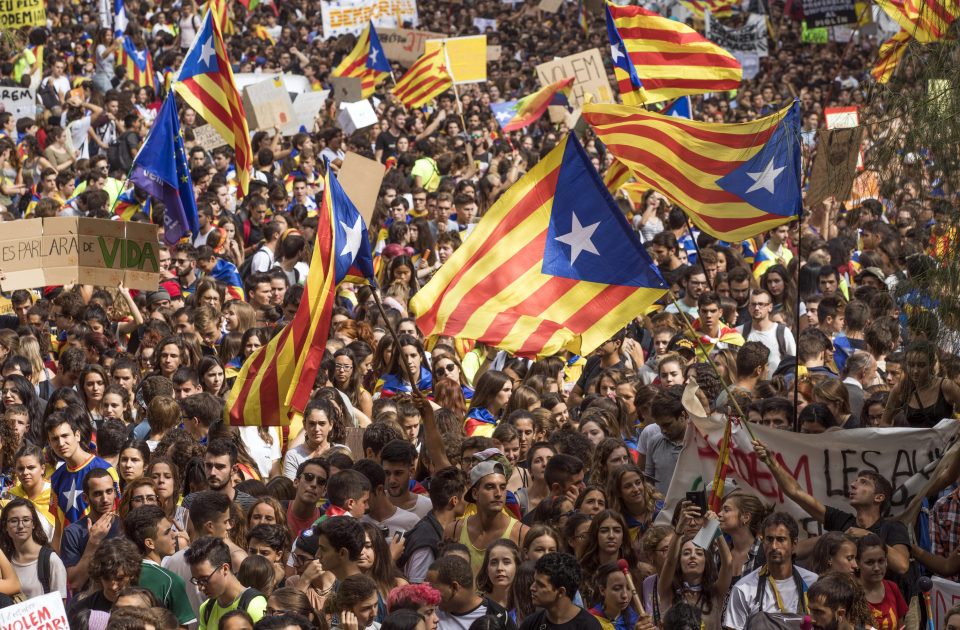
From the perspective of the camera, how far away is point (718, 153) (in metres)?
9.73

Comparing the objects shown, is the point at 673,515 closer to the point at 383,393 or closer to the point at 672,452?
the point at 672,452

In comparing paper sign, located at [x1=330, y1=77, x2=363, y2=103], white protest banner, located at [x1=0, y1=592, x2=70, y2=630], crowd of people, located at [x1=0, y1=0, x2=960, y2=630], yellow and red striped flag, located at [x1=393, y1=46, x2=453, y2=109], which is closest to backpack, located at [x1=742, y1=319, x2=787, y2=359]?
crowd of people, located at [x1=0, y1=0, x2=960, y2=630]

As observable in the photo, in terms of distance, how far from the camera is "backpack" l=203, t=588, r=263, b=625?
7.14 m

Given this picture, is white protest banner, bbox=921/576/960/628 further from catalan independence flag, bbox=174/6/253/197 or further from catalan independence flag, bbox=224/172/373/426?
catalan independence flag, bbox=174/6/253/197

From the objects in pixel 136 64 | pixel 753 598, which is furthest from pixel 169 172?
pixel 136 64

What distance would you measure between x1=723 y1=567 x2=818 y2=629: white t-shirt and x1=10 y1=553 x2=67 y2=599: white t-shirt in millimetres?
3318

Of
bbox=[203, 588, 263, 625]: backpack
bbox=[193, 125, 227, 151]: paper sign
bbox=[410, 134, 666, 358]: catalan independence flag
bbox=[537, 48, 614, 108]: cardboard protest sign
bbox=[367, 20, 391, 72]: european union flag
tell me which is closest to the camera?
bbox=[203, 588, 263, 625]: backpack

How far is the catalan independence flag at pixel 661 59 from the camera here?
1371 centimetres

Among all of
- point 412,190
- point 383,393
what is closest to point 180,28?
point 412,190

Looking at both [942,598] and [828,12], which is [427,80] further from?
[942,598]

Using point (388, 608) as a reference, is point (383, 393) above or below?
below

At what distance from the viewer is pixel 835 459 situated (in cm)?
797

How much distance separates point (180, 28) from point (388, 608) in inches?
872

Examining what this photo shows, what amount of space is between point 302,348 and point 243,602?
2.19m
